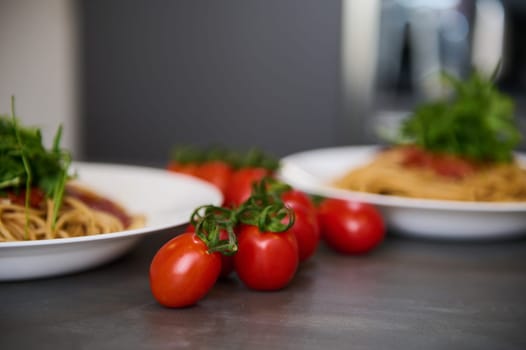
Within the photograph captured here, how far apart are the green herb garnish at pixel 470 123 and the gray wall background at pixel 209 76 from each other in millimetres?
3354

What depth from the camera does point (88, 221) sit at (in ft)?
4.51

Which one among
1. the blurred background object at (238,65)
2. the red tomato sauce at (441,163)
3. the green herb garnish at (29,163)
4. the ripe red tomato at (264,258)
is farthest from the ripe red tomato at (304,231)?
the blurred background object at (238,65)

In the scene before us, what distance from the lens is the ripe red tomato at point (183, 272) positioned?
1060 mm

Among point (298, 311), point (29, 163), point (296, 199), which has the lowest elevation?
point (298, 311)

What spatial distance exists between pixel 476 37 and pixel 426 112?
12.6 feet

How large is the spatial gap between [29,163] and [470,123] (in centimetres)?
120

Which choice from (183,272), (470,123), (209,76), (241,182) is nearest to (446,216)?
(470,123)

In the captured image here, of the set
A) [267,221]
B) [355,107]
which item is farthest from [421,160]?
[355,107]

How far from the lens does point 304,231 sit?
1.32m

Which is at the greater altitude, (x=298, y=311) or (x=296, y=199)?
(x=296, y=199)

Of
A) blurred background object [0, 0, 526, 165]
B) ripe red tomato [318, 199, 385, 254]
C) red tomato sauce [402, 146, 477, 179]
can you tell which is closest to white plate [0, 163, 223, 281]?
ripe red tomato [318, 199, 385, 254]

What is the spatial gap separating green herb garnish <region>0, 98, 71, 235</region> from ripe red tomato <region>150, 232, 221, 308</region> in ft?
1.05

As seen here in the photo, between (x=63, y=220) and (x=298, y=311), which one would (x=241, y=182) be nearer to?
(x=63, y=220)

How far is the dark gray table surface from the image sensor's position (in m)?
0.98
